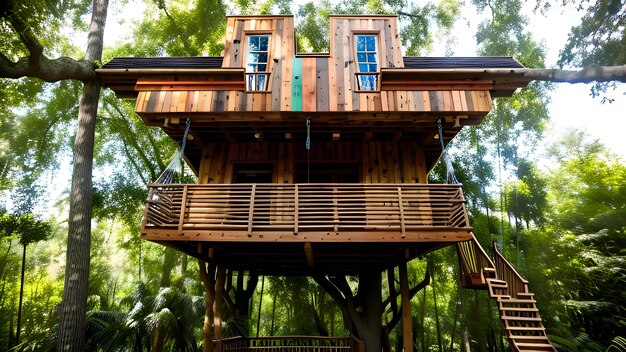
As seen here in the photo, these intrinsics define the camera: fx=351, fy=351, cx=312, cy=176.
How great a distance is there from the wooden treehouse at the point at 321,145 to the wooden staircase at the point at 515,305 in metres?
0.03

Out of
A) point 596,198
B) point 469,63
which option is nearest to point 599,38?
point 469,63

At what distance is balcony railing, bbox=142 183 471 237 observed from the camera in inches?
269

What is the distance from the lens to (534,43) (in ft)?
49.8

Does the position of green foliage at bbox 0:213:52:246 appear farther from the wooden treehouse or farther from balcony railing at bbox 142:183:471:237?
balcony railing at bbox 142:183:471:237

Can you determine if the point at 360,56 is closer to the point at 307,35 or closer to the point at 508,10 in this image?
the point at 307,35

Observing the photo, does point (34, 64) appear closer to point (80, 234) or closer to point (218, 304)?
point (80, 234)

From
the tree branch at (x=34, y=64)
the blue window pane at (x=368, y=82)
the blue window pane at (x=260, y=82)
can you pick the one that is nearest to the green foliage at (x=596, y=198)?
the blue window pane at (x=368, y=82)

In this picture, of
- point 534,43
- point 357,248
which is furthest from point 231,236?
point 534,43

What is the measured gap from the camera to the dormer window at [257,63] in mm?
8367

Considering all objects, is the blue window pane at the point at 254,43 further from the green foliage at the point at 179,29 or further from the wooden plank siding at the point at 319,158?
the green foliage at the point at 179,29

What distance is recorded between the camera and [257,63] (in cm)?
Result: 873

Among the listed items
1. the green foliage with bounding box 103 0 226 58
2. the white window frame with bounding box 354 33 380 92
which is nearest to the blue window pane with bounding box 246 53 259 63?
the white window frame with bounding box 354 33 380 92

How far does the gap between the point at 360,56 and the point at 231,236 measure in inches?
212

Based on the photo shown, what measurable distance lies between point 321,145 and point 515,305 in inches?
229
